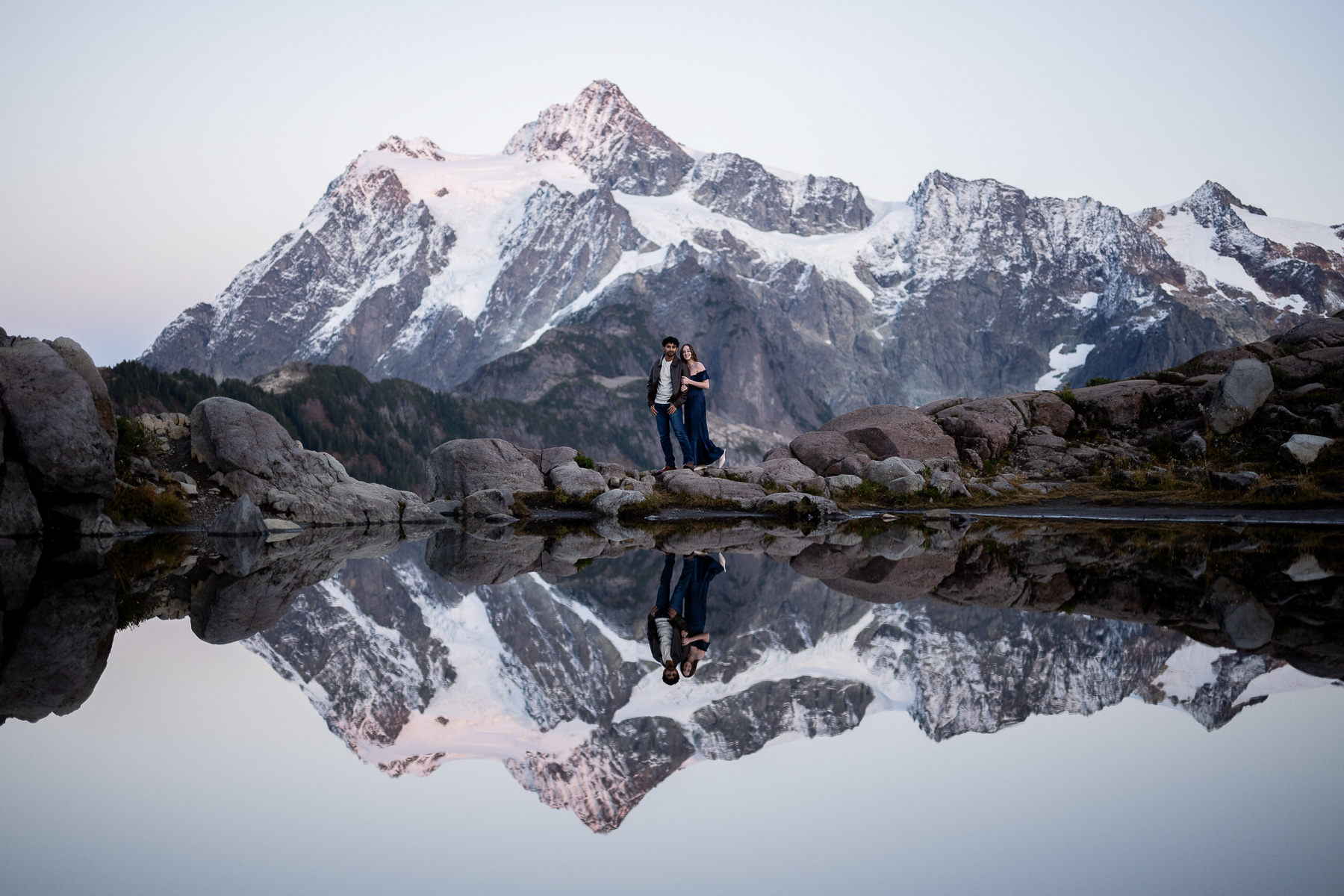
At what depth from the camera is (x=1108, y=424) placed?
32.5m

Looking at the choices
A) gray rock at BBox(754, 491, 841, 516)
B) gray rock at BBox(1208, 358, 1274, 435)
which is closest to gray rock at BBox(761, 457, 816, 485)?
gray rock at BBox(754, 491, 841, 516)

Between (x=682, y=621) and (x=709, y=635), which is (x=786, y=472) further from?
(x=709, y=635)

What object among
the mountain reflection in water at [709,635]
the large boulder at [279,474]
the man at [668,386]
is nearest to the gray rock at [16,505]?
the mountain reflection in water at [709,635]

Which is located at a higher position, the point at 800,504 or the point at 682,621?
the point at 800,504

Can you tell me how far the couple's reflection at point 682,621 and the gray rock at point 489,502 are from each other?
13.7 m

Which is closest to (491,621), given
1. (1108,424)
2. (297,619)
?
(297,619)

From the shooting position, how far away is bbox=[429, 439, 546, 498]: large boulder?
30938mm

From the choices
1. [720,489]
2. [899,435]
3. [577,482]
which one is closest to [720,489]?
[720,489]

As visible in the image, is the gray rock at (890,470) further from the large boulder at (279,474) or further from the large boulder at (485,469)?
the large boulder at (279,474)

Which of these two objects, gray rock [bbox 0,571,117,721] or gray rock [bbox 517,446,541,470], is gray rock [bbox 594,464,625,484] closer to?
gray rock [bbox 517,446,541,470]

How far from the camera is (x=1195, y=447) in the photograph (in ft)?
94.5

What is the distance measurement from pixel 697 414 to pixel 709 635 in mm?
18485

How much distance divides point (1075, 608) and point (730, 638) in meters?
3.40

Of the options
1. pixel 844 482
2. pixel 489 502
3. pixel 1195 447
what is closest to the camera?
pixel 1195 447
